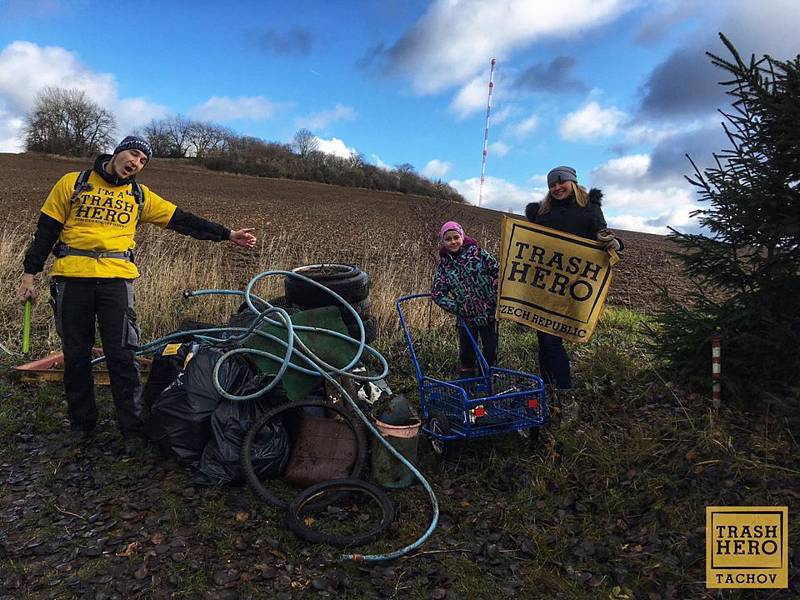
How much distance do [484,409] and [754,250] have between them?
91.1 inches

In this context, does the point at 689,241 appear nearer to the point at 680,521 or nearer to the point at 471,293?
the point at 471,293

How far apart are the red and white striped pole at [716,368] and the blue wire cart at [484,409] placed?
1.28 metres

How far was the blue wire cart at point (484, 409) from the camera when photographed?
4.00 m

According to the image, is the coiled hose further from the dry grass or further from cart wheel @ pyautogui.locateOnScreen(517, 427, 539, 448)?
the dry grass

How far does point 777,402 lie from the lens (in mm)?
3748

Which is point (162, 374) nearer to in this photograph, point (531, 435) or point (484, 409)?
point (484, 409)

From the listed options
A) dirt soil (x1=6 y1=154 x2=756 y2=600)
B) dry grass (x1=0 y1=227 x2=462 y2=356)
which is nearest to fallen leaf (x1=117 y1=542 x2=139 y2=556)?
dirt soil (x1=6 y1=154 x2=756 y2=600)

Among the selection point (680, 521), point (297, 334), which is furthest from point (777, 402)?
point (297, 334)

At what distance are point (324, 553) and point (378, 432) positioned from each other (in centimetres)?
97

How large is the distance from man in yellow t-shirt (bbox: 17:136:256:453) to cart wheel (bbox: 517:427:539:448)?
2.85 meters

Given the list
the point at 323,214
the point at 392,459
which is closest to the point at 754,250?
the point at 392,459
